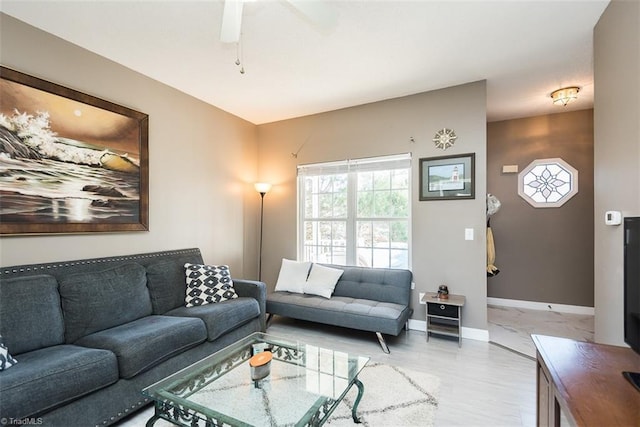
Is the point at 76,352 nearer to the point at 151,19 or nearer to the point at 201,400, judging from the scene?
the point at 201,400

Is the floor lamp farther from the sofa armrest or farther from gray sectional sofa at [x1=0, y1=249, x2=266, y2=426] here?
gray sectional sofa at [x1=0, y1=249, x2=266, y2=426]

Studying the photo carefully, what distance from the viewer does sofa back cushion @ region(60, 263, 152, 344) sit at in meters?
2.14

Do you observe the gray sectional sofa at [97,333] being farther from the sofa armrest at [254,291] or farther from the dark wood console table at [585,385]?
the dark wood console table at [585,385]

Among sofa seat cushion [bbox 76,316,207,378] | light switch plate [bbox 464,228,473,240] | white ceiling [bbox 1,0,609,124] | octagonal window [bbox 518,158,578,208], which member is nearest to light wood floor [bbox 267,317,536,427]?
light switch plate [bbox 464,228,473,240]

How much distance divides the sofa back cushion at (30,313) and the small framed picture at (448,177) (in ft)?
11.6

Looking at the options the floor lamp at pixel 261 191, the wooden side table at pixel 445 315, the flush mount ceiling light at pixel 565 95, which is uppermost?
the flush mount ceiling light at pixel 565 95

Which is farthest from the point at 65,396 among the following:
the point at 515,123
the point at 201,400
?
the point at 515,123

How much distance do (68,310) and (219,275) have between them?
1227mm

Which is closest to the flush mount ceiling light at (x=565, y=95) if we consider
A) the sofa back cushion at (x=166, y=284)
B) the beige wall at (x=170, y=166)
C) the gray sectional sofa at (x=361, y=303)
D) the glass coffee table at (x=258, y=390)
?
the gray sectional sofa at (x=361, y=303)

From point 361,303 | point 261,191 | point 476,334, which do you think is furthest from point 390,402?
point 261,191

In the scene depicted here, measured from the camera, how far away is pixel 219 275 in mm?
3064

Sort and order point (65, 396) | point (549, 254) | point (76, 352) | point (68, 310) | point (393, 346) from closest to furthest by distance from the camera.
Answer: point (65, 396) → point (76, 352) → point (68, 310) → point (393, 346) → point (549, 254)

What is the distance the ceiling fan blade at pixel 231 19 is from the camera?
5.40ft

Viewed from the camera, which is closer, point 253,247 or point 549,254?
point 549,254
